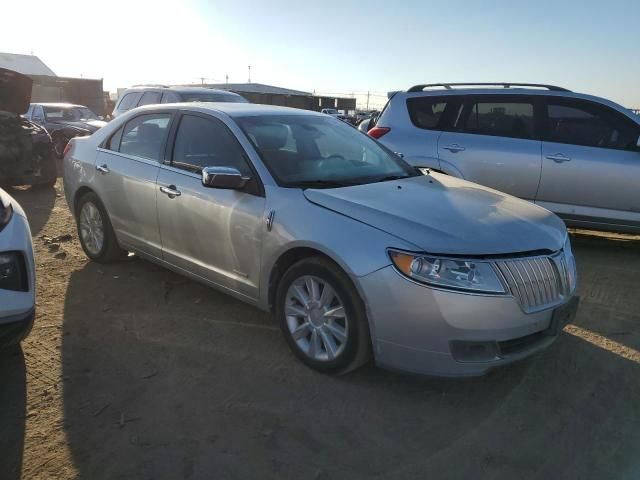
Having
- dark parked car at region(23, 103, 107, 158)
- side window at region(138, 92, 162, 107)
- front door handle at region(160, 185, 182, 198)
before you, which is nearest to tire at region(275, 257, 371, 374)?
front door handle at region(160, 185, 182, 198)

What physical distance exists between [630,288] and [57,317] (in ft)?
15.9

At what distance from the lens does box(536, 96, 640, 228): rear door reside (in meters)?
5.60

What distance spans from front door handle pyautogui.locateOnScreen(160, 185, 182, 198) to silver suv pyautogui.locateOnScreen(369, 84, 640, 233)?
3309mm

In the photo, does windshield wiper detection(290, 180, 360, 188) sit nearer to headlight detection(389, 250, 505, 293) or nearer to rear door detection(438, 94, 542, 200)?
headlight detection(389, 250, 505, 293)

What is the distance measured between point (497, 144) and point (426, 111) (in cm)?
102

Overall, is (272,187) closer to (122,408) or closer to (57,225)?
(122,408)

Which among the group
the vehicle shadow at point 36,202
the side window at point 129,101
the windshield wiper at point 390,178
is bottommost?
the vehicle shadow at point 36,202

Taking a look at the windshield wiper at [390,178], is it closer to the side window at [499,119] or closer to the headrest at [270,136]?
the headrest at [270,136]

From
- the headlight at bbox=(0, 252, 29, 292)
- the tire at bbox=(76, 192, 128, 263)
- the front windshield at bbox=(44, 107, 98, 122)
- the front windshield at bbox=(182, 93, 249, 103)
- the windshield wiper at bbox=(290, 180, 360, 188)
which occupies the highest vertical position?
the front windshield at bbox=(182, 93, 249, 103)

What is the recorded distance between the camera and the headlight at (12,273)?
2.92 m

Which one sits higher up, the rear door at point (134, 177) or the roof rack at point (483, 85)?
the roof rack at point (483, 85)

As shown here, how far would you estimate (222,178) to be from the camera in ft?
11.3

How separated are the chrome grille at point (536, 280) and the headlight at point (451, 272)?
87 millimetres

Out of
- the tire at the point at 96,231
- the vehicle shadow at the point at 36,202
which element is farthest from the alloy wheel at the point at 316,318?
the vehicle shadow at the point at 36,202
